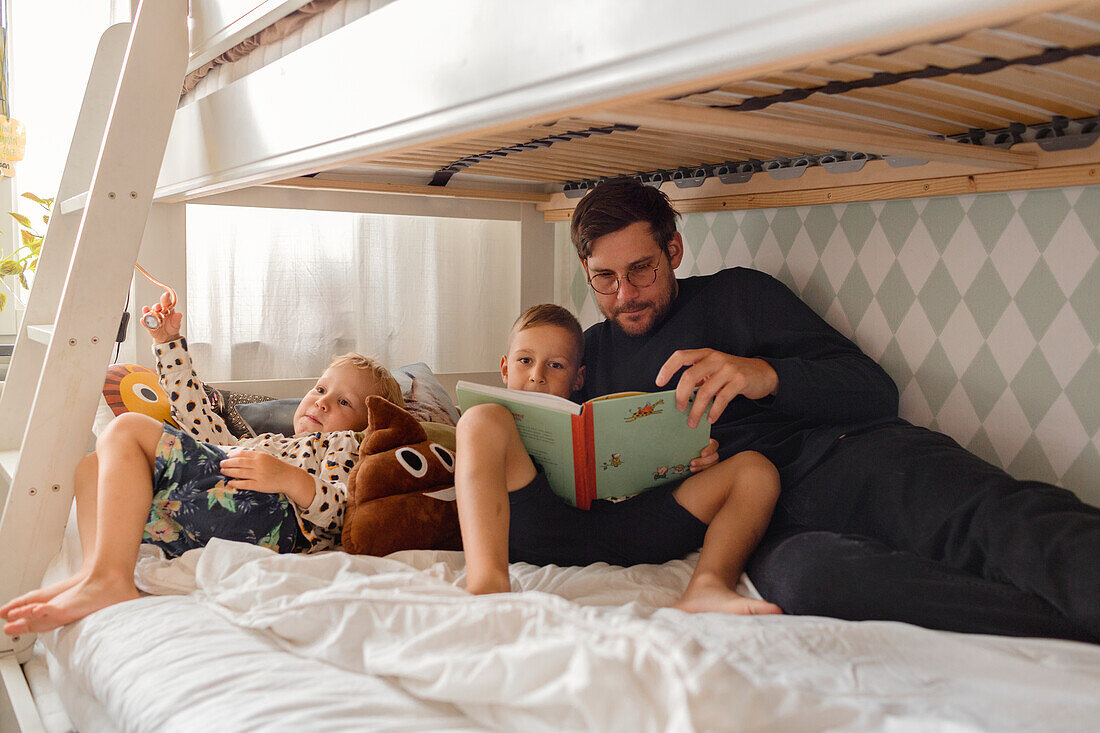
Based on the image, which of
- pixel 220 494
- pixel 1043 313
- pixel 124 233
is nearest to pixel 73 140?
pixel 124 233

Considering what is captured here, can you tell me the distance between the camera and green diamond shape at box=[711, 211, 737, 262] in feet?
5.76

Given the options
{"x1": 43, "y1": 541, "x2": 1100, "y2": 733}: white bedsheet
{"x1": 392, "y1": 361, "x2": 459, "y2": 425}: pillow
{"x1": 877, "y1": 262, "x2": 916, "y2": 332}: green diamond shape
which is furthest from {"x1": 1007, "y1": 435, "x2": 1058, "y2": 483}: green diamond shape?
{"x1": 392, "y1": 361, "x2": 459, "y2": 425}: pillow

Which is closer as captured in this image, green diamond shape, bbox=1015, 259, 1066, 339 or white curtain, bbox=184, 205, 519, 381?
green diamond shape, bbox=1015, 259, 1066, 339

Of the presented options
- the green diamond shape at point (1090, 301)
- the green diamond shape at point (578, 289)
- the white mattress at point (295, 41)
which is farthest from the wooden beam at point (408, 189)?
the green diamond shape at point (1090, 301)

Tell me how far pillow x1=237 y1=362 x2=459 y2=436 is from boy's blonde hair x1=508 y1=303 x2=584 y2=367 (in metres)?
0.27

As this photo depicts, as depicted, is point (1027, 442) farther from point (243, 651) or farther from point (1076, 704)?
point (243, 651)

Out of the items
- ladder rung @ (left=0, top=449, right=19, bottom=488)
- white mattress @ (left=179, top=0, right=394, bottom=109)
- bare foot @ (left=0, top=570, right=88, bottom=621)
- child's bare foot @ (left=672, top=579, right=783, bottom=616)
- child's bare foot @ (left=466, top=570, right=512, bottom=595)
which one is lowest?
bare foot @ (left=0, top=570, right=88, bottom=621)

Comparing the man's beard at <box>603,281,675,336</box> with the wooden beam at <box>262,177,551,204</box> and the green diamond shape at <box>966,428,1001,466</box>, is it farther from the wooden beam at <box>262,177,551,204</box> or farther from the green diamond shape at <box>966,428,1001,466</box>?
the wooden beam at <box>262,177,551,204</box>

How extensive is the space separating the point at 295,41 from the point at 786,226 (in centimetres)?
98

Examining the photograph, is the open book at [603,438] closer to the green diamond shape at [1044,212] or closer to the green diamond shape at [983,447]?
the green diamond shape at [983,447]

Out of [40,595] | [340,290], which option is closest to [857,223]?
[340,290]

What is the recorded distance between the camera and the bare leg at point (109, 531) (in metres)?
1.03

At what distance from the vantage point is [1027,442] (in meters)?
1.25

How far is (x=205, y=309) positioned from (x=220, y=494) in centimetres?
83
